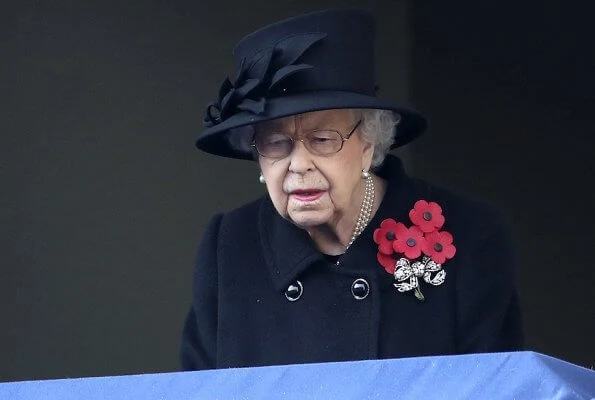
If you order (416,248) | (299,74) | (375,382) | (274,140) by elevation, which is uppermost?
(299,74)

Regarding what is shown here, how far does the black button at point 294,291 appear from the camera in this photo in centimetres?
295

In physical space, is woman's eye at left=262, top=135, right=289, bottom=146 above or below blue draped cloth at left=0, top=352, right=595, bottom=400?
above

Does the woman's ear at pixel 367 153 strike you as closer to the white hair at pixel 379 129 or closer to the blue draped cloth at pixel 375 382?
the white hair at pixel 379 129

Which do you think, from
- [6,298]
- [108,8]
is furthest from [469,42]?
[6,298]

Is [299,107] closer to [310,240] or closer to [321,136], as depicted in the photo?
[321,136]

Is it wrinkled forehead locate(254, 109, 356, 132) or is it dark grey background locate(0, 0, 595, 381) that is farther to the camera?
dark grey background locate(0, 0, 595, 381)

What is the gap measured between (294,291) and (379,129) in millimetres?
366

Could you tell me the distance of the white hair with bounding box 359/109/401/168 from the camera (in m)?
2.91

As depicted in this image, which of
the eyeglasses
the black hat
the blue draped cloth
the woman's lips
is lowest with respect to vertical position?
the blue draped cloth

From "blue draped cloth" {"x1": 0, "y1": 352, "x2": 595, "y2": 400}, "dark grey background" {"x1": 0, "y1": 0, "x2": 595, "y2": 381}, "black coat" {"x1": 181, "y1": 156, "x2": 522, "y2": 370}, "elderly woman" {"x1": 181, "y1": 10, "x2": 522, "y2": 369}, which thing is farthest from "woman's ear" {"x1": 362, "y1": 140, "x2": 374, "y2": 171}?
"dark grey background" {"x1": 0, "y1": 0, "x2": 595, "y2": 381}

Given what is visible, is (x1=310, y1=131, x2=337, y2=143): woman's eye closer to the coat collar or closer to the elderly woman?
the elderly woman

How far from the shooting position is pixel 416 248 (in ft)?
9.60

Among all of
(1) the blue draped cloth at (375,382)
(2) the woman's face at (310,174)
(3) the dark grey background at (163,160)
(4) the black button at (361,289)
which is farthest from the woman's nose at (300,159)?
(3) the dark grey background at (163,160)

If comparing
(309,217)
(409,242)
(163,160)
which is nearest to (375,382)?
(309,217)
